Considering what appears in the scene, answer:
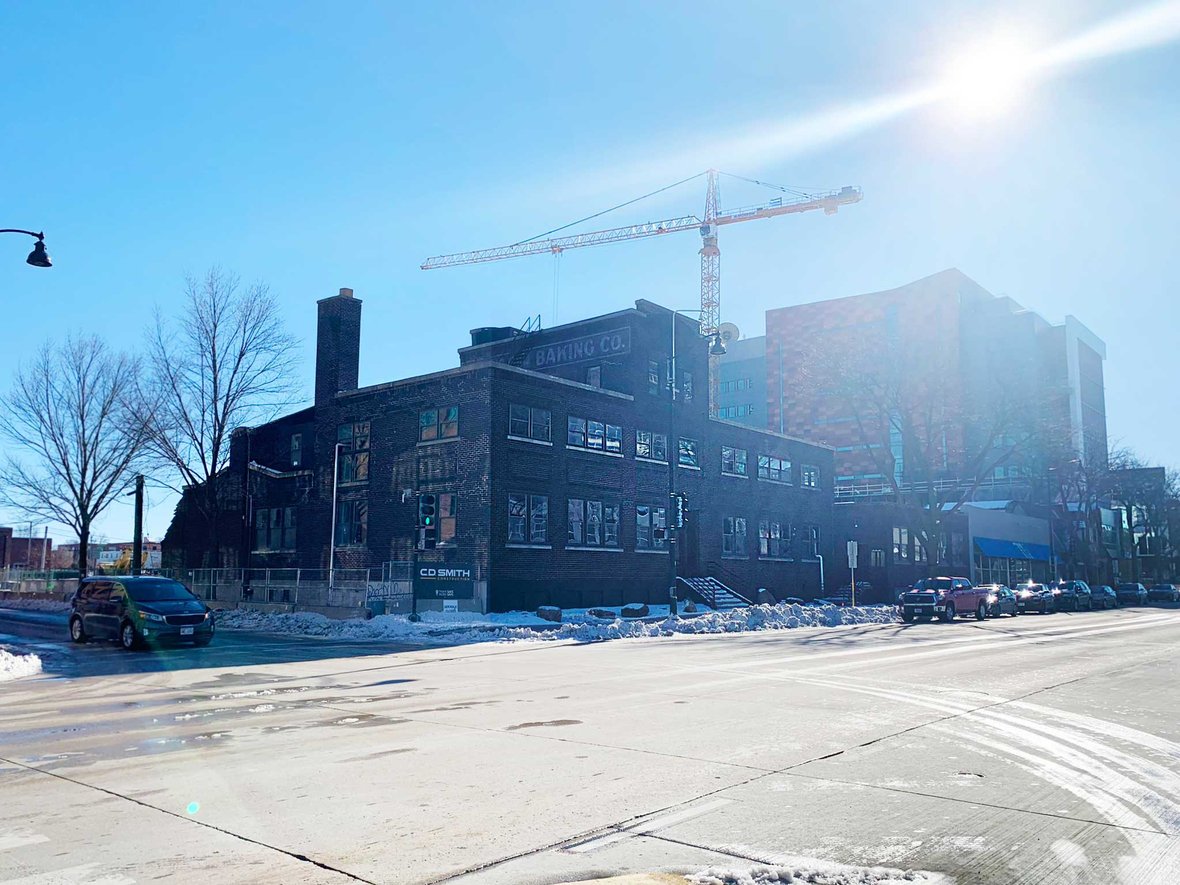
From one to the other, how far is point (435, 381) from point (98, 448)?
2241 cm

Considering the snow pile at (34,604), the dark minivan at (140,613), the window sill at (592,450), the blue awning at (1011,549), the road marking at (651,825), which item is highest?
the window sill at (592,450)

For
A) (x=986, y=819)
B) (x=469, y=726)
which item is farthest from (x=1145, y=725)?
(x=469, y=726)

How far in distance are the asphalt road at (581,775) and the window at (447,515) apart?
18595 millimetres

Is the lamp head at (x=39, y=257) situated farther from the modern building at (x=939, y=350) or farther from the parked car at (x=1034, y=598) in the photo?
the modern building at (x=939, y=350)

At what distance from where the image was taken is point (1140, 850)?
634 centimetres

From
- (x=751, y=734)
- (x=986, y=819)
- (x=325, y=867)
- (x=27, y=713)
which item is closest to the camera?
(x=325, y=867)

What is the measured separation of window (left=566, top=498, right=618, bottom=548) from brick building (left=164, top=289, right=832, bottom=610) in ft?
0.27

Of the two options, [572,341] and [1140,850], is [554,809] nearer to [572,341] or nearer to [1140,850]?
[1140,850]

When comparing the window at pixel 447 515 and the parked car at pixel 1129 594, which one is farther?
the parked car at pixel 1129 594

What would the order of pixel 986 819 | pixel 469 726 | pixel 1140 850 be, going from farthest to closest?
pixel 469 726
pixel 986 819
pixel 1140 850

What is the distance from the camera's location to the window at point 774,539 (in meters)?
51.8

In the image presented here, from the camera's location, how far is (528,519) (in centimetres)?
3681

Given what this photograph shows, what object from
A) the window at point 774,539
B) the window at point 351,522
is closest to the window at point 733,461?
the window at point 774,539

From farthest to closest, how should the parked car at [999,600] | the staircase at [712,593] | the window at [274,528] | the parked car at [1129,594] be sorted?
the parked car at [1129,594]
the window at [274,528]
the staircase at [712,593]
the parked car at [999,600]
